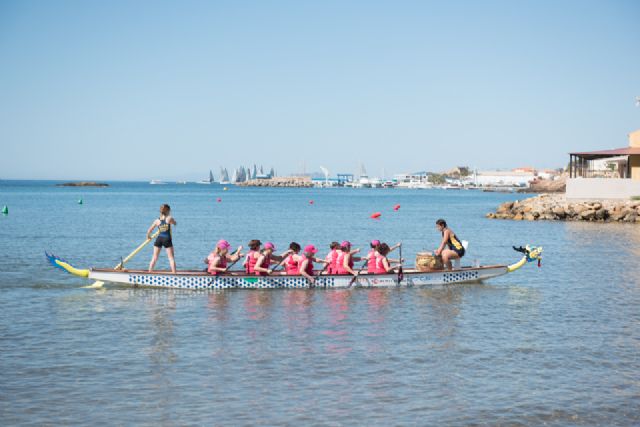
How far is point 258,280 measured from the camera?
2138 cm

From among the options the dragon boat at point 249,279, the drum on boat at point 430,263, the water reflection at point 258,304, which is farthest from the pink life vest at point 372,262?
the water reflection at point 258,304

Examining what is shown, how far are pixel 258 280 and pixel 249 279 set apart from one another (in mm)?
265

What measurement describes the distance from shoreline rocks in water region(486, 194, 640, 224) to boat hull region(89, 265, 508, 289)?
122ft

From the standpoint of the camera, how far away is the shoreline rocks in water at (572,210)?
54859 mm

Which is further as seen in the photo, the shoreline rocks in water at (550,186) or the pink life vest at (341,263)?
the shoreline rocks in water at (550,186)

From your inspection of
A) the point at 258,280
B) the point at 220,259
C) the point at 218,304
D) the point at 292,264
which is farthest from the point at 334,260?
the point at 218,304

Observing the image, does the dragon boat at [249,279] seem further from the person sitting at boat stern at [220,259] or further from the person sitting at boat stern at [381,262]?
the person sitting at boat stern at [381,262]

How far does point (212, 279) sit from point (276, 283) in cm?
187

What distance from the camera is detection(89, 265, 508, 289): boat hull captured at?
68.8 feet

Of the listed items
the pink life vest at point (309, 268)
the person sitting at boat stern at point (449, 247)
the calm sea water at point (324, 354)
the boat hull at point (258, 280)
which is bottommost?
the calm sea water at point (324, 354)

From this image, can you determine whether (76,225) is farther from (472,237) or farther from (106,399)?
(106,399)

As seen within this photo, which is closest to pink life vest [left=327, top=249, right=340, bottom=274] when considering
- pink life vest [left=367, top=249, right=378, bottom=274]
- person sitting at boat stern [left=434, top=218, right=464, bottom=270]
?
pink life vest [left=367, top=249, right=378, bottom=274]

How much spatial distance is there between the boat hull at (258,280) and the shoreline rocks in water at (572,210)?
3722cm

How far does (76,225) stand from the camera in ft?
182
